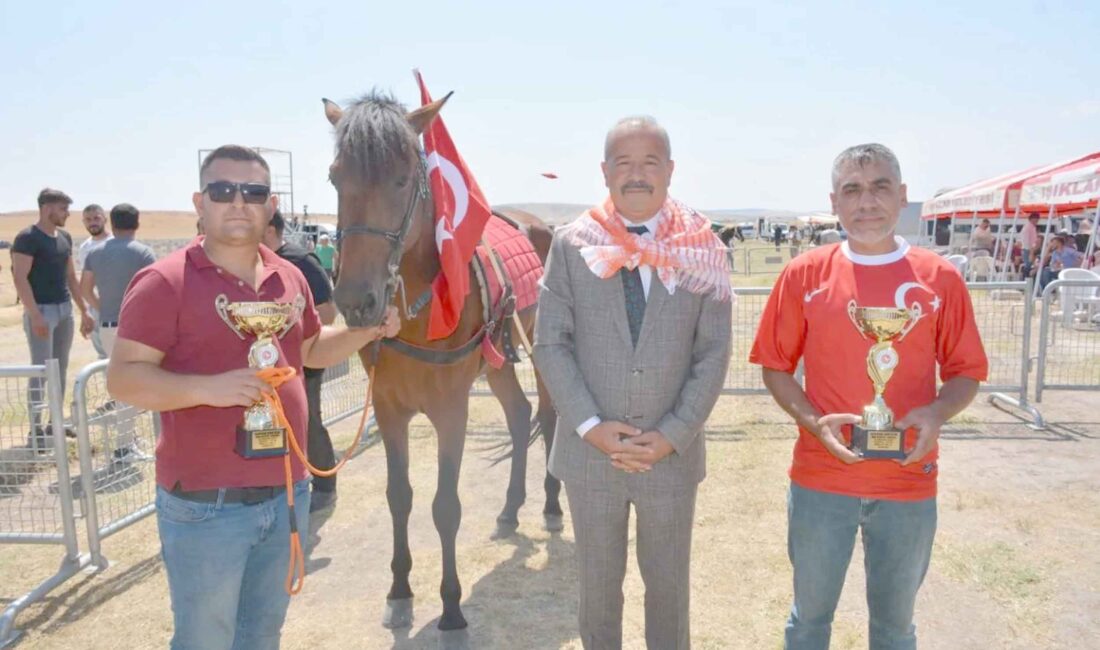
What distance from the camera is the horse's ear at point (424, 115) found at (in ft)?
10.4

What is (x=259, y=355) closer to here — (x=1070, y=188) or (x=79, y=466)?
(x=79, y=466)

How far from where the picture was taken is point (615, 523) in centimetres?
236

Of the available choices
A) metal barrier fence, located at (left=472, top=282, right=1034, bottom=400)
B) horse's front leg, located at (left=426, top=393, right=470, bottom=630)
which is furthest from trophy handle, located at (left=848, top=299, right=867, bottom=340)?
metal barrier fence, located at (left=472, top=282, right=1034, bottom=400)

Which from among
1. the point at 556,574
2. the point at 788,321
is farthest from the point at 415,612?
the point at 788,321

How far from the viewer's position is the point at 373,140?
2.78 meters

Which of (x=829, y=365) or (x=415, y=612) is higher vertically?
(x=829, y=365)

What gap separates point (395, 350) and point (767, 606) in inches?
91.3

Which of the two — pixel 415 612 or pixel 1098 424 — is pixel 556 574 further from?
pixel 1098 424

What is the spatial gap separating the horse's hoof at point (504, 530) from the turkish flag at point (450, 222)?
184cm

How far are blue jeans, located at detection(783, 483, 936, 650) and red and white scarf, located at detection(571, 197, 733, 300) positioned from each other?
80 centimetres

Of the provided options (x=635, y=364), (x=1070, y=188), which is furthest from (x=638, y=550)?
(x=1070, y=188)

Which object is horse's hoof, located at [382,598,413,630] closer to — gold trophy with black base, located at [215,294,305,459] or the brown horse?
the brown horse

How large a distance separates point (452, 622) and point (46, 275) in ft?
17.9

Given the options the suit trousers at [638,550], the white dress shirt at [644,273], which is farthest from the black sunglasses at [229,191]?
the suit trousers at [638,550]
